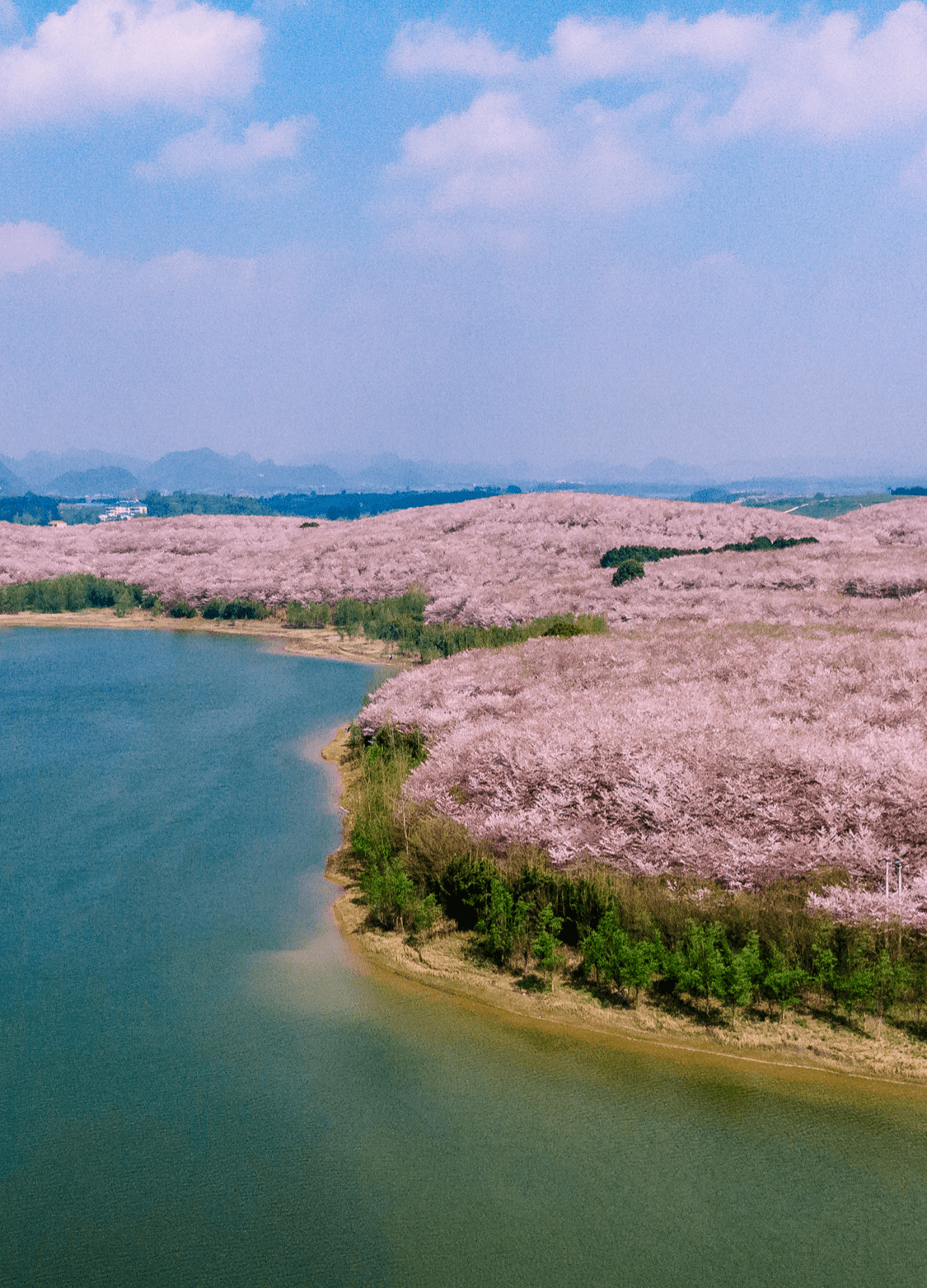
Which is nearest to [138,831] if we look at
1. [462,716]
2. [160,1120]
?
[462,716]

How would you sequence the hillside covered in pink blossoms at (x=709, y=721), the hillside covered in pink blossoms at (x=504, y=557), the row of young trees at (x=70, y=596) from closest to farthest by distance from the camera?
the hillside covered in pink blossoms at (x=709, y=721) → the hillside covered in pink blossoms at (x=504, y=557) → the row of young trees at (x=70, y=596)

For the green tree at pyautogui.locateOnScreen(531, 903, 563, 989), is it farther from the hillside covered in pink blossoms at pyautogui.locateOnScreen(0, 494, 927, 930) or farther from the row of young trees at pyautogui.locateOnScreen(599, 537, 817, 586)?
the row of young trees at pyautogui.locateOnScreen(599, 537, 817, 586)

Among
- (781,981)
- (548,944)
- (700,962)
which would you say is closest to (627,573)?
(548,944)

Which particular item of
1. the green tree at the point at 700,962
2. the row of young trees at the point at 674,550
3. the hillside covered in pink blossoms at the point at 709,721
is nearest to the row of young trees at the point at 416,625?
the hillside covered in pink blossoms at the point at 709,721

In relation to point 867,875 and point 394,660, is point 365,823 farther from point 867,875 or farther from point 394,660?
point 394,660

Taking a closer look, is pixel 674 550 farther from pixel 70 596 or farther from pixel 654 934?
pixel 70 596

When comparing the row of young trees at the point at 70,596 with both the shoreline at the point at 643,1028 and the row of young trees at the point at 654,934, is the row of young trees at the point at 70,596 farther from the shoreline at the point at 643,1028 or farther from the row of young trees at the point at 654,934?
the shoreline at the point at 643,1028
